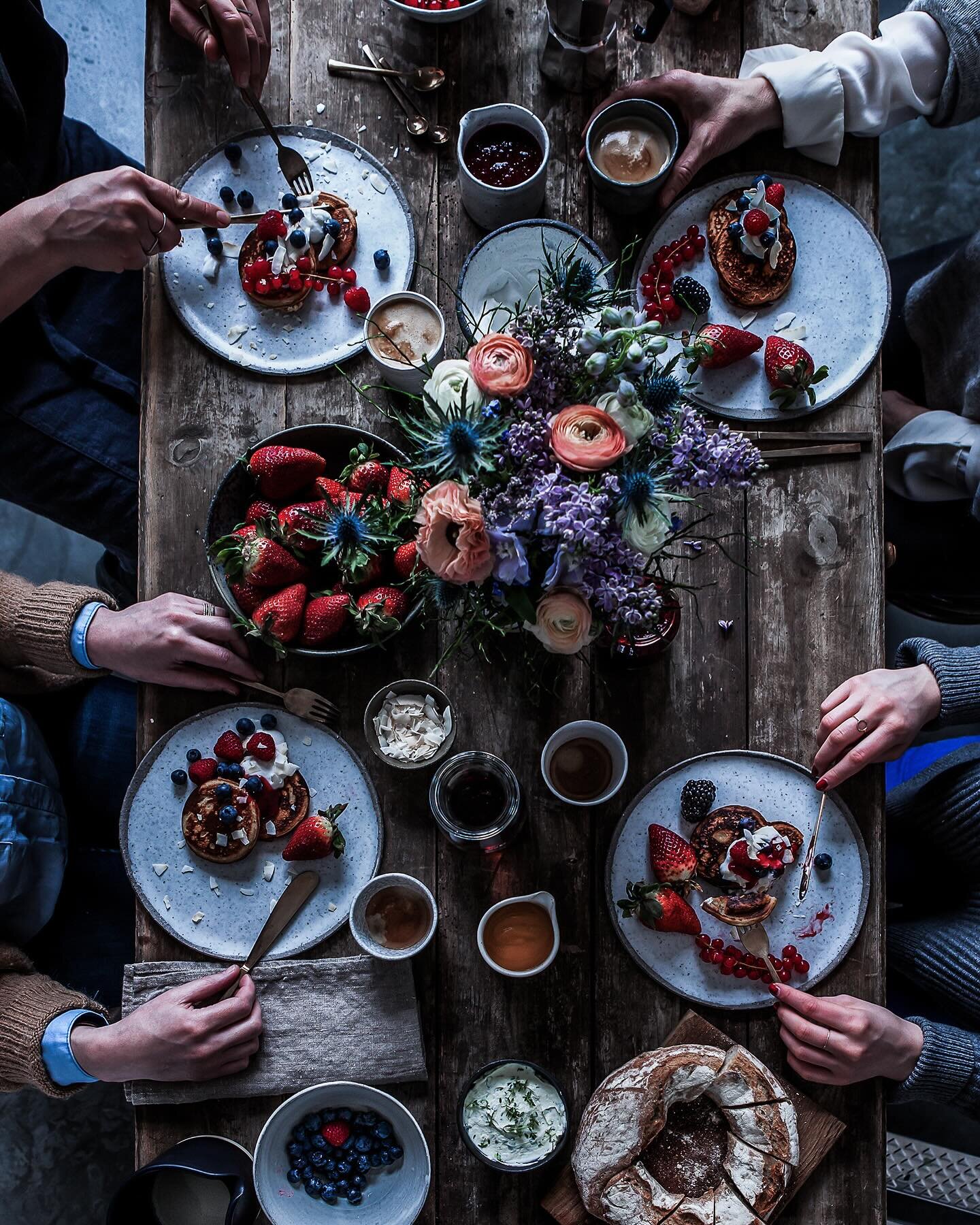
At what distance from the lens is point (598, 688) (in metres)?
1.51

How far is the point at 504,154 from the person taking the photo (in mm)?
1464

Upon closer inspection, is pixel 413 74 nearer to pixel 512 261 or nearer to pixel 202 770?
pixel 512 261

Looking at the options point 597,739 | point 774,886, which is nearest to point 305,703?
point 597,739

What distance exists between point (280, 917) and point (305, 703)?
33cm

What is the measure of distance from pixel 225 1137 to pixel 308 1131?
0.45 ft

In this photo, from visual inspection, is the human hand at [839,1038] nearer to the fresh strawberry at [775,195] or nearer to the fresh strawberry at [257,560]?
the fresh strawberry at [257,560]

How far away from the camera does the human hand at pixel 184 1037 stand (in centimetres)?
140

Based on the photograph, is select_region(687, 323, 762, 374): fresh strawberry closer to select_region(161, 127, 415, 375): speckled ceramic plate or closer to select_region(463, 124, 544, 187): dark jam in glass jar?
select_region(463, 124, 544, 187): dark jam in glass jar

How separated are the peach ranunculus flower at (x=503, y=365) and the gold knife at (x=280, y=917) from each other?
84 cm

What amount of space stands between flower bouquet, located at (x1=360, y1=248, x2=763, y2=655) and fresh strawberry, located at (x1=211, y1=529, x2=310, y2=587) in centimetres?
38

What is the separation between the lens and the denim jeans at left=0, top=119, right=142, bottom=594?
5.35ft

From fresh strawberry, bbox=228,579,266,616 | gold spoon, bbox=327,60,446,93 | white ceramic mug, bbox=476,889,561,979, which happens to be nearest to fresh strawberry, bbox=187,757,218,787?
fresh strawberry, bbox=228,579,266,616

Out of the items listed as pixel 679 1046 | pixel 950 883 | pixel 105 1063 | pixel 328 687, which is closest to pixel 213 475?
pixel 328 687

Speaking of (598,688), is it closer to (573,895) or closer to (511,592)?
(573,895)
